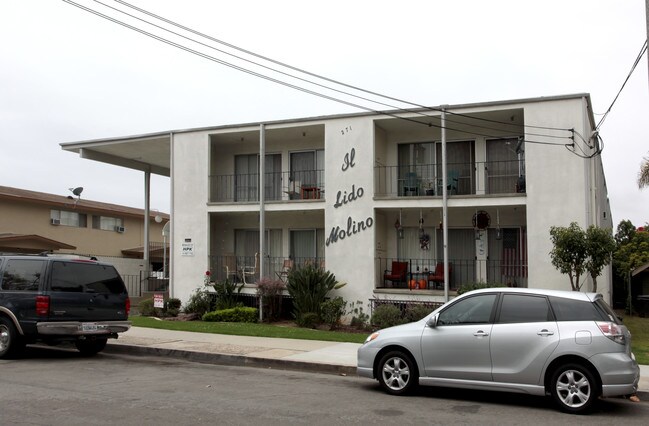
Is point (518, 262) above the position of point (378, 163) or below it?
below

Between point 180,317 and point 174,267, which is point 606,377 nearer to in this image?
point 180,317

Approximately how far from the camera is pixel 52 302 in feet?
35.4

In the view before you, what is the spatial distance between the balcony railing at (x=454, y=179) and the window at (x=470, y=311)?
1000cm

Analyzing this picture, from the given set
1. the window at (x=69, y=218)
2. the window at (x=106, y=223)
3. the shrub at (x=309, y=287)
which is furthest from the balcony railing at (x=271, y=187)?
the window at (x=106, y=223)

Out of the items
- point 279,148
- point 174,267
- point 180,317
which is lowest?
point 180,317

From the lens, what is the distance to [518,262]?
18203mm

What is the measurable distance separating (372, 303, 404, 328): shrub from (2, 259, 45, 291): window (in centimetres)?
901

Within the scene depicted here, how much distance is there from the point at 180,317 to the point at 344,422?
13.9 meters

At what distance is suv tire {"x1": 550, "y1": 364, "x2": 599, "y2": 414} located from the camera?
24.2 ft

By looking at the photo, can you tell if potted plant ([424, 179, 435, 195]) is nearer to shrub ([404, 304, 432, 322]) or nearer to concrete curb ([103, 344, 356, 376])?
shrub ([404, 304, 432, 322])

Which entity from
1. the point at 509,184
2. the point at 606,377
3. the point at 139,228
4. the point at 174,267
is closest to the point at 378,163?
the point at 509,184

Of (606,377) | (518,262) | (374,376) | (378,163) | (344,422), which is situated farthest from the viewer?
(378,163)

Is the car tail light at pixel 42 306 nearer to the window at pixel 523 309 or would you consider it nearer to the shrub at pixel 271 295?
the window at pixel 523 309

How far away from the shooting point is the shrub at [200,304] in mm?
20094
